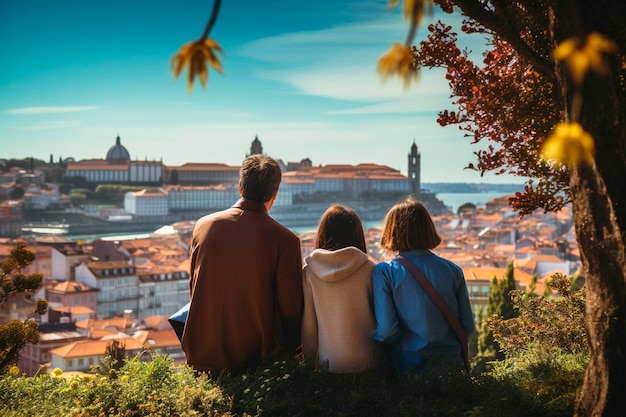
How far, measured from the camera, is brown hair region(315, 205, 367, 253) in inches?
72.1

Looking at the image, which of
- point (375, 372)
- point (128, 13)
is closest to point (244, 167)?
point (375, 372)

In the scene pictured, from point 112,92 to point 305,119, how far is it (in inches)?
793

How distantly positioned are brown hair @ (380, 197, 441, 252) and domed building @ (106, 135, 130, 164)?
77.9 meters

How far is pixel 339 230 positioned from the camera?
1.83 m

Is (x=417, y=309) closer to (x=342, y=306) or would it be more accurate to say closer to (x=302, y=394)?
(x=342, y=306)

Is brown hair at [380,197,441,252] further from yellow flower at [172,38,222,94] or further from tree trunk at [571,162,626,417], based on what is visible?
yellow flower at [172,38,222,94]

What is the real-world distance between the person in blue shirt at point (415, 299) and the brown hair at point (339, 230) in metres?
0.08

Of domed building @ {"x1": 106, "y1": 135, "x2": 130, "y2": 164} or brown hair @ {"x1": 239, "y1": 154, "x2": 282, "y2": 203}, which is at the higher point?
domed building @ {"x1": 106, "y1": 135, "x2": 130, "y2": 164}

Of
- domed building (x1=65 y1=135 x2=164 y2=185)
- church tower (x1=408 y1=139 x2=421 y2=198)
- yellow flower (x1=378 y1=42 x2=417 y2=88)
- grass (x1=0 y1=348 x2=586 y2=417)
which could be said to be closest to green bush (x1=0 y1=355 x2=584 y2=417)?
grass (x1=0 y1=348 x2=586 y2=417)

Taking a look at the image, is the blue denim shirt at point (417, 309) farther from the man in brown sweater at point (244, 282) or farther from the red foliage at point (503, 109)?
the red foliage at point (503, 109)

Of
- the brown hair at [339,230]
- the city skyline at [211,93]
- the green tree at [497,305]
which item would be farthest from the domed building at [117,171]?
the brown hair at [339,230]

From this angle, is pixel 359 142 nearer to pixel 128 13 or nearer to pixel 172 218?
pixel 172 218

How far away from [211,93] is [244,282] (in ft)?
213

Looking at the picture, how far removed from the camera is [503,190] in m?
96.2
